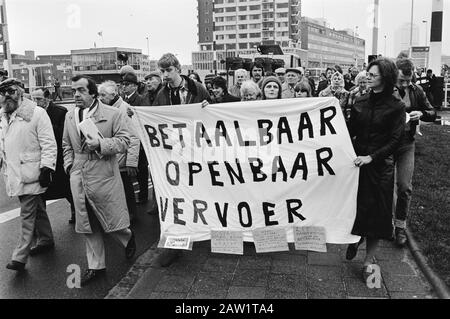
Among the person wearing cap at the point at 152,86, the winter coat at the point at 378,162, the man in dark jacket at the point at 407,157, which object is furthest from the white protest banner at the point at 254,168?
the person wearing cap at the point at 152,86

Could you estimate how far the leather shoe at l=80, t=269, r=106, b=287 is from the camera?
15.5 feet

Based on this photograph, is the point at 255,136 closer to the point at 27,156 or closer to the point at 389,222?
the point at 389,222

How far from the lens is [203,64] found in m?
127

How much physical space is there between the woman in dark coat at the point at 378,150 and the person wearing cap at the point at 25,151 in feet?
10.8

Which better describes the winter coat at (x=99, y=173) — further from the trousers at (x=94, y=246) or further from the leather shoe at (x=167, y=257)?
the leather shoe at (x=167, y=257)

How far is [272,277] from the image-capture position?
458 cm

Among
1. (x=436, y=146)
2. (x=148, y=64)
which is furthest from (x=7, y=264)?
(x=148, y=64)

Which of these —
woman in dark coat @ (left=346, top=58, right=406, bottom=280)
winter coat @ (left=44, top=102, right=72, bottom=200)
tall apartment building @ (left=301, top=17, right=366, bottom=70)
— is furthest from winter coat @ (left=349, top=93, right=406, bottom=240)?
tall apartment building @ (left=301, top=17, right=366, bottom=70)

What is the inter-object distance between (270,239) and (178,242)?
0.92m

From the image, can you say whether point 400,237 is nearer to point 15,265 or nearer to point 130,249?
point 130,249

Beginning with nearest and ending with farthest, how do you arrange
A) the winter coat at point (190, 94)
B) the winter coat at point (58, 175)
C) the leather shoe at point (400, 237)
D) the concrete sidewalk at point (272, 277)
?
the concrete sidewalk at point (272, 277), the leather shoe at point (400, 237), the winter coat at point (190, 94), the winter coat at point (58, 175)

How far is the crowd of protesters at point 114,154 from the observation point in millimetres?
4504

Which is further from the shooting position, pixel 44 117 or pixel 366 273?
pixel 44 117
